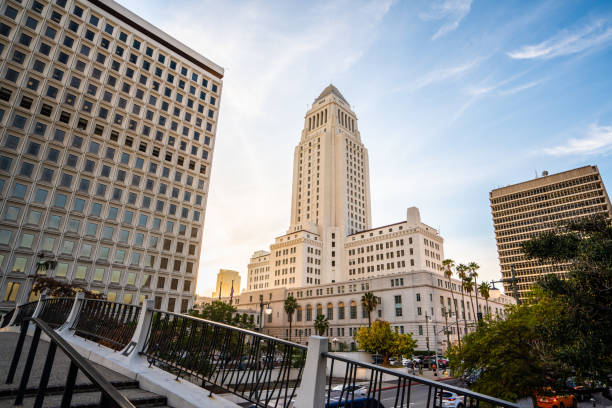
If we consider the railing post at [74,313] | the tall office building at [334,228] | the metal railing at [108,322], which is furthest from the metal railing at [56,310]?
the tall office building at [334,228]

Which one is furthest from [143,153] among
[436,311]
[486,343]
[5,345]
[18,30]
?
[436,311]

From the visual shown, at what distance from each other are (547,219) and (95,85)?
162 metres

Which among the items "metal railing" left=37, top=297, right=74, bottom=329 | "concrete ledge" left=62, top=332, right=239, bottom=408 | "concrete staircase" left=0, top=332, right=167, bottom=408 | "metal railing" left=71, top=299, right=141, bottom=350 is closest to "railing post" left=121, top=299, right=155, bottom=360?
"concrete ledge" left=62, top=332, right=239, bottom=408

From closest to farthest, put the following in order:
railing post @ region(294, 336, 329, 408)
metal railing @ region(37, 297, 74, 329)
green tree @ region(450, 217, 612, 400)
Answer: railing post @ region(294, 336, 329, 408) → green tree @ region(450, 217, 612, 400) → metal railing @ region(37, 297, 74, 329)

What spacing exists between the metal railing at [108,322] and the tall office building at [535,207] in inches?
5729

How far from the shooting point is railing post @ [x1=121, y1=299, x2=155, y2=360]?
850 cm

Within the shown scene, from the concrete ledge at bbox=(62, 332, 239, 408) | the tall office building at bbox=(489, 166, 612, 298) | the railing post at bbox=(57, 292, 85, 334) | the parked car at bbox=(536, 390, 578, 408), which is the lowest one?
the parked car at bbox=(536, 390, 578, 408)

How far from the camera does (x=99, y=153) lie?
51094mm

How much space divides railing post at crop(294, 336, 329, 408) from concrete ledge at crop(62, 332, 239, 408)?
155 cm

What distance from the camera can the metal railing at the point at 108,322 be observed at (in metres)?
9.66

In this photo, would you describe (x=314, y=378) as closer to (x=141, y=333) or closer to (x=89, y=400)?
(x=89, y=400)

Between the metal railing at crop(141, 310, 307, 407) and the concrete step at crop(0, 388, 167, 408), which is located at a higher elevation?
the metal railing at crop(141, 310, 307, 407)

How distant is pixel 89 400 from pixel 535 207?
173351 mm

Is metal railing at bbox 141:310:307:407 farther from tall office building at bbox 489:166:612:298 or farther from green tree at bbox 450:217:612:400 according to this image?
tall office building at bbox 489:166:612:298
